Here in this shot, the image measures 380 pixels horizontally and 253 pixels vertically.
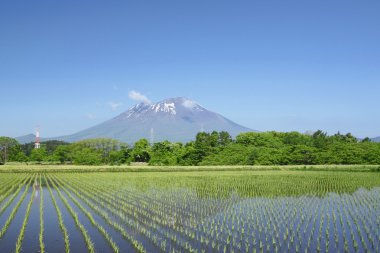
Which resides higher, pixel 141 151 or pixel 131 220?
pixel 141 151

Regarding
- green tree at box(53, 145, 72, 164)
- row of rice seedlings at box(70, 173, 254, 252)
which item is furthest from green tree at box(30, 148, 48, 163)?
row of rice seedlings at box(70, 173, 254, 252)

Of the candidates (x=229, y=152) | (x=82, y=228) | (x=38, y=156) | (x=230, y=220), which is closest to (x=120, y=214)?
(x=82, y=228)

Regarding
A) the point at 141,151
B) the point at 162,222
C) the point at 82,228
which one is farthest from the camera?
the point at 141,151

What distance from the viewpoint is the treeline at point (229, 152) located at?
175ft

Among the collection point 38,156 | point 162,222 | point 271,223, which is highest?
point 38,156

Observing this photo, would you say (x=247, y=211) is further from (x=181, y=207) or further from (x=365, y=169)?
(x=365, y=169)

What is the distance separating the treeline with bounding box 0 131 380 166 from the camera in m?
53.3

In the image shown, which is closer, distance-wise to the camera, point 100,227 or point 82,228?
point 82,228

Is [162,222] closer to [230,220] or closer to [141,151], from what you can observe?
[230,220]

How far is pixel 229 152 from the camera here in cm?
5912

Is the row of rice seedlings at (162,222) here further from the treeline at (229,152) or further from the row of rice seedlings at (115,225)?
the treeline at (229,152)

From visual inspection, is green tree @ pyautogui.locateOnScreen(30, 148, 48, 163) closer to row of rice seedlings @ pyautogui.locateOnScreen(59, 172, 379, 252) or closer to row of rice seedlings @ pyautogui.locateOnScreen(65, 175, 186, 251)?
row of rice seedlings @ pyautogui.locateOnScreen(65, 175, 186, 251)

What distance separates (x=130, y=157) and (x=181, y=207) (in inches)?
2075

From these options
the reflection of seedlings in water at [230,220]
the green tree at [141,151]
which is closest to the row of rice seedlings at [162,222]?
the reflection of seedlings in water at [230,220]
